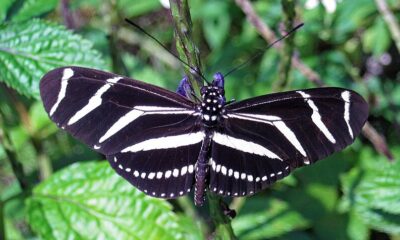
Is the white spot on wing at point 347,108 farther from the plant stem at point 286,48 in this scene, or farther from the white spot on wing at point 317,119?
the plant stem at point 286,48

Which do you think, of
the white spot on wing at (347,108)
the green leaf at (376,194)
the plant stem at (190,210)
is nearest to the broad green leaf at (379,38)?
the green leaf at (376,194)

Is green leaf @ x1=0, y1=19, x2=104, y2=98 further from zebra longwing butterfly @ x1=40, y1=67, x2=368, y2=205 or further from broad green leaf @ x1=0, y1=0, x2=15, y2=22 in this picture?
zebra longwing butterfly @ x1=40, y1=67, x2=368, y2=205

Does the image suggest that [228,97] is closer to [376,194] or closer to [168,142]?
[376,194]

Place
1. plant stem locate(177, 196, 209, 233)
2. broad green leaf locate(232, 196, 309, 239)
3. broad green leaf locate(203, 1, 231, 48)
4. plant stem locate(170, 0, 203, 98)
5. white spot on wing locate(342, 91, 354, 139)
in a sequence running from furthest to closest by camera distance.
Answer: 1. broad green leaf locate(203, 1, 231, 48)
2. plant stem locate(177, 196, 209, 233)
3. broad green leaf locate(232, 196, 309, 239)
4. white spot on wing locate(342, 91, 354, 139)
5. plant stem locate(170, 0, 203, 98)

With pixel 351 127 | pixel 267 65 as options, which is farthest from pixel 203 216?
pixel 351 127

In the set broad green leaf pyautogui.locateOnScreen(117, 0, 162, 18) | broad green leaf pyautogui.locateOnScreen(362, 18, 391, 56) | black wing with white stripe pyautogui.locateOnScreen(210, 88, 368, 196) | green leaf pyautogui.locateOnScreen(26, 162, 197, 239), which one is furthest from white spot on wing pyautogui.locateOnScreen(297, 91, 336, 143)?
broad green leaf pyautogui.locateOnScreen(117, 0, 162, 18)

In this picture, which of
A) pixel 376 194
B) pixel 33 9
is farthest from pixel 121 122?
pixel 376 194

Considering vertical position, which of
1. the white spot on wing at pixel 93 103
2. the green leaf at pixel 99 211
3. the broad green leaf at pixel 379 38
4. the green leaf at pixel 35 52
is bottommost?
the green leaf at pixel 99 211
